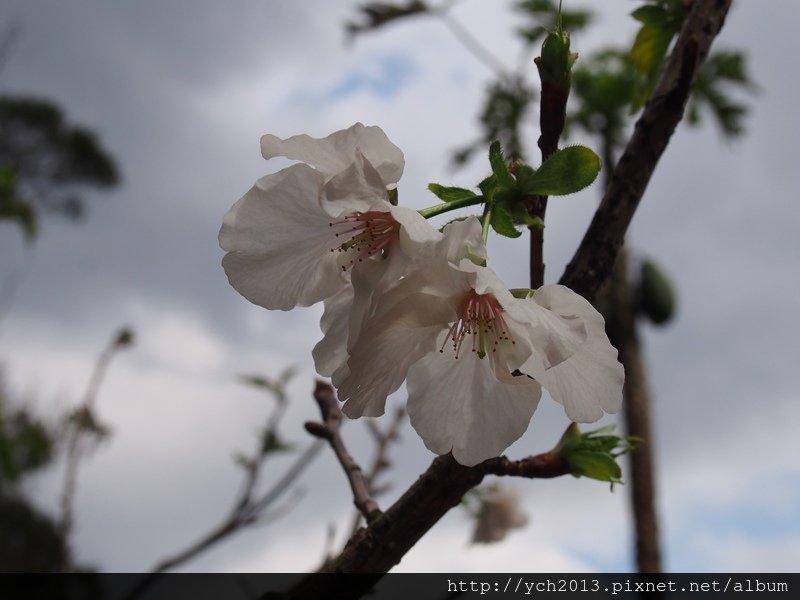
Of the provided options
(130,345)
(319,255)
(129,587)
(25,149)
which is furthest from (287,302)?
(25,149)

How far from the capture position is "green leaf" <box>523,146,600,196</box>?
631mm

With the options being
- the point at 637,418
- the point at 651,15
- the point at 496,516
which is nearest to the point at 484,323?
the point at 651,15

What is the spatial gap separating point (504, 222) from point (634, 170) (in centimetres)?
22

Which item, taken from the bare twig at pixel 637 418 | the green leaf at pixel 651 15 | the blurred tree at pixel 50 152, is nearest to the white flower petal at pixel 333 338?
the green leaf at pixel 651 15

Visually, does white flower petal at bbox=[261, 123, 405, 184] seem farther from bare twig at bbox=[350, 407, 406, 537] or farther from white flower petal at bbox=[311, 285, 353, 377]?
bare twig at bbox=[350, 407, 406, 537]

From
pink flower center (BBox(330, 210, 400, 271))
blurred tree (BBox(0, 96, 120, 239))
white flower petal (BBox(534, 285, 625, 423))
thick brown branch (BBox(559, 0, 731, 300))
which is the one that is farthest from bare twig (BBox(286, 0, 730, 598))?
blurred tree (BBox(0, 96, 120, 239))

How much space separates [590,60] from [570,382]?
8462 mm

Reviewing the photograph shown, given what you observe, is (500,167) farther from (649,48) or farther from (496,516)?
(496,516)

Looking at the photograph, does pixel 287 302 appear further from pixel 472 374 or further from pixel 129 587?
pixel 129 587

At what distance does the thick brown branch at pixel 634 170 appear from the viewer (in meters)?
0.74

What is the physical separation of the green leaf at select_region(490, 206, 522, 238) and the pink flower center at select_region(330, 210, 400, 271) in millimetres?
95

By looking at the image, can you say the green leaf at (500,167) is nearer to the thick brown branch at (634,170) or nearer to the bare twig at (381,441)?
the thick brown branch at (634,170)

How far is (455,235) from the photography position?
0.58 m

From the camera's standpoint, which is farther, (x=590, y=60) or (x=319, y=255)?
(x=590, y=60)
